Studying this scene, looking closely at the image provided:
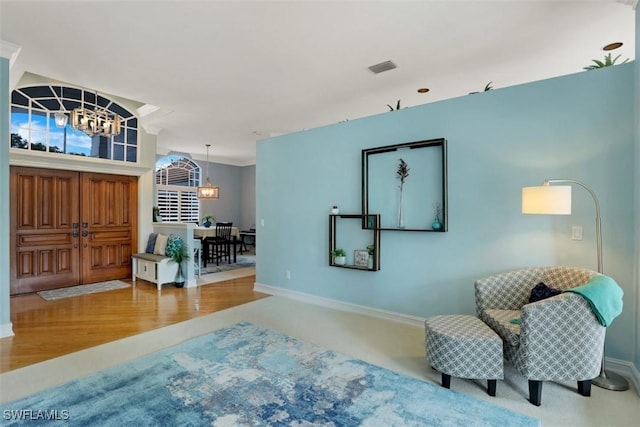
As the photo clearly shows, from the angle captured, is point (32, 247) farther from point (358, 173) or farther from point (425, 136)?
point (425, 136)

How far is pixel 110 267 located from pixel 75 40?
14.2 feet

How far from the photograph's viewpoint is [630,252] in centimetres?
270

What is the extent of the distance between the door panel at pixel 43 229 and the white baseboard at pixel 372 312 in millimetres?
3435

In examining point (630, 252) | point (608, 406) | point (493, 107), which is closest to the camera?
point (608, 406)

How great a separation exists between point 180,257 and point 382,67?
180 inches

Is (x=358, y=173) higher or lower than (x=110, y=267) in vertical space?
higher

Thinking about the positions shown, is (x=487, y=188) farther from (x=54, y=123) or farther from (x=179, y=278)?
(x=54, y=123)

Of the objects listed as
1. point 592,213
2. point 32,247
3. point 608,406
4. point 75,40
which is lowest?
point 608,406

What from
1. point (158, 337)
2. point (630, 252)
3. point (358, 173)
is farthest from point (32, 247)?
point (630, 252)

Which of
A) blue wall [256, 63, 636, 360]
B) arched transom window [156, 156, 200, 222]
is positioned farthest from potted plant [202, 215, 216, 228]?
blue wall [256, 63, 636, 360]

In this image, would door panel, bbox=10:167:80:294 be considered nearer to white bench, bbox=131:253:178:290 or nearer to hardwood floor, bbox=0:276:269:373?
hardwood floor, bbox=0:276:269:373

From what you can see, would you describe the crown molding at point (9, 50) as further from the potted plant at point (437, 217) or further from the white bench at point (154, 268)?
the potted plant at point (437, 217)

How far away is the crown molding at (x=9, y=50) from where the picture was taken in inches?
Answer: 133

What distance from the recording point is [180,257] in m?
5.71
